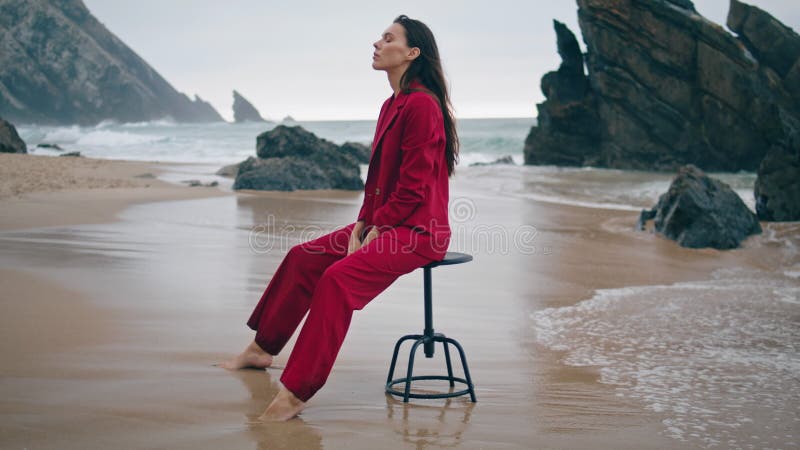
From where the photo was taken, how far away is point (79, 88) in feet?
326

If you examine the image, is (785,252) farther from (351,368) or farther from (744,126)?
(744,126)

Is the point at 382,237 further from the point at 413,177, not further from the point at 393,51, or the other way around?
the point at 393,51

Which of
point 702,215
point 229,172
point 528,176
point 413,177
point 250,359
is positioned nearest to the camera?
point 413,177

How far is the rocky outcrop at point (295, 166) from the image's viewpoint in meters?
14.9

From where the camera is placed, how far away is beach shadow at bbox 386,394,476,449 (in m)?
2.89

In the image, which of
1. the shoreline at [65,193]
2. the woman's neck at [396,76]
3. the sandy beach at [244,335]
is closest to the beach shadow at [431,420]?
the sandy beach at [244,335]

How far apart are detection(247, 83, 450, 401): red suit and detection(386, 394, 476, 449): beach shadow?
0.38 meters

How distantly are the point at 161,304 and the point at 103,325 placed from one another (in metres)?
0.67

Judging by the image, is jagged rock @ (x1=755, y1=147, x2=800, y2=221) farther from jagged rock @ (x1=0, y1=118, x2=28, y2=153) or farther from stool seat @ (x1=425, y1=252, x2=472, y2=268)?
jagged rock @ (x1=0, y1=118, x2=28, y2=153)

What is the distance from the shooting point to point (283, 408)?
3.02 m

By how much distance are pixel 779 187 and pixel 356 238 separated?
10.4 metres

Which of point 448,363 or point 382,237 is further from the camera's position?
point 448,363

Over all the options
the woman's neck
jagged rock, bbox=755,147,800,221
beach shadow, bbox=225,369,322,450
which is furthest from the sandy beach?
jagged rock, bbox=755,147,800,221

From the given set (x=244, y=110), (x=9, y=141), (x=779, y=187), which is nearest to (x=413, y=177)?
(x=779, y=187)
